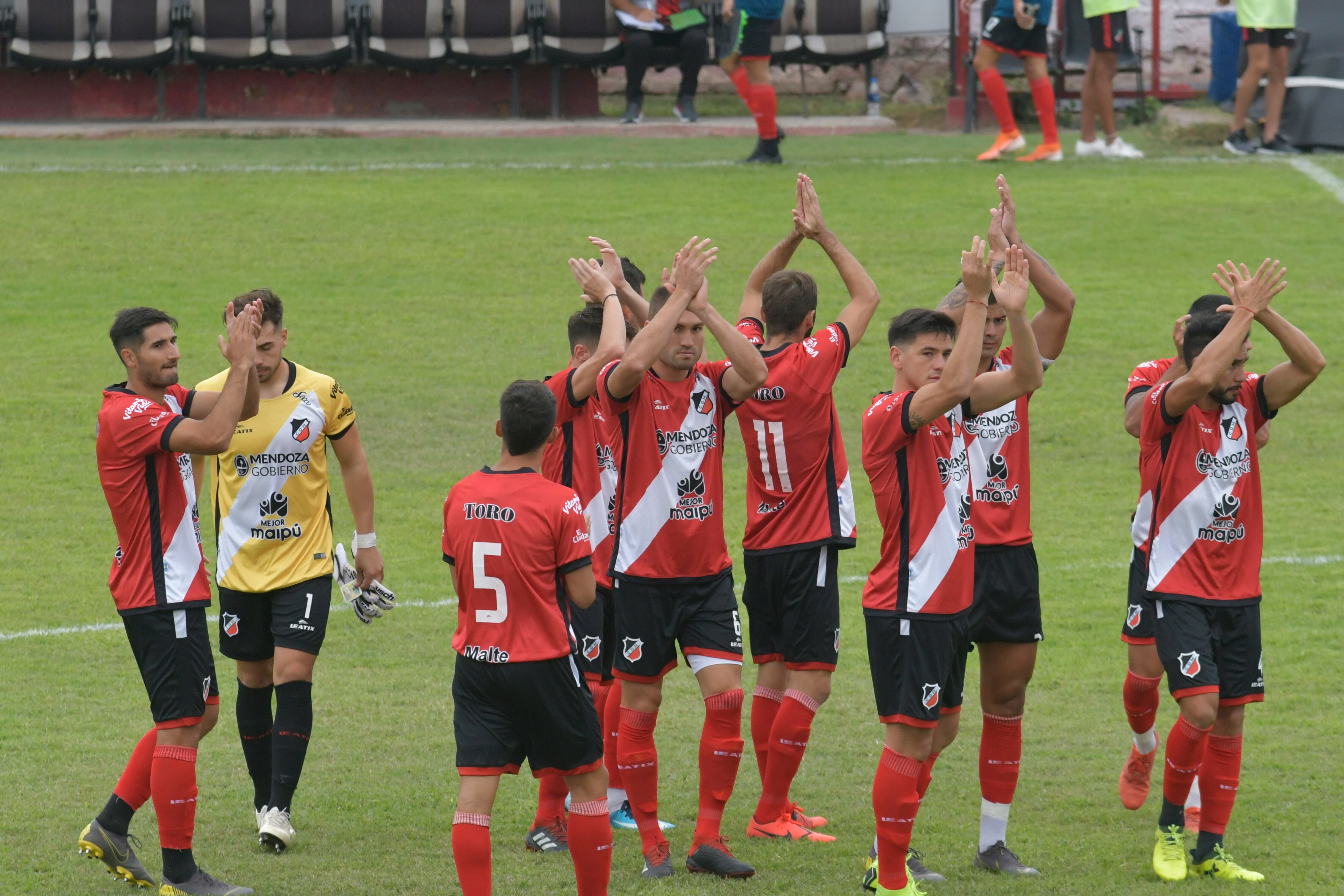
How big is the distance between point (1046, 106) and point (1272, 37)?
8.97 feet

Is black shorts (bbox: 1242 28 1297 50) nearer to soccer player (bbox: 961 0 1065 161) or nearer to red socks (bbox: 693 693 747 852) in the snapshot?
soccer player (bbox: 961 0 1065 161)

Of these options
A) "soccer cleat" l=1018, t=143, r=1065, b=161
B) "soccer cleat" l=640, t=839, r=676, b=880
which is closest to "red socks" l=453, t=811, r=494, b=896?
"soccer cleat" l=640, t=839, r=676, b=880

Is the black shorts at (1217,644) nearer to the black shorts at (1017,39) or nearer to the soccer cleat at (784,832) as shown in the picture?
the soccer cleat at (784,832)

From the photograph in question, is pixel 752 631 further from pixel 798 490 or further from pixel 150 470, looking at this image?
pixel 150 470

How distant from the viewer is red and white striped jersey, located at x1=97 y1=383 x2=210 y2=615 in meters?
5.54

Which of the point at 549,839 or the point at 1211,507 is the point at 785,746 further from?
the point at 1211,507

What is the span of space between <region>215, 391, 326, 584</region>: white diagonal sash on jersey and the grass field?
3.71 ft

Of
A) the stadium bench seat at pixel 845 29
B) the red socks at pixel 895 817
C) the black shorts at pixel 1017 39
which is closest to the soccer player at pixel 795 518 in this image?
the red socks at pixel 895 817

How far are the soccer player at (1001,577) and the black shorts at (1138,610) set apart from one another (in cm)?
54

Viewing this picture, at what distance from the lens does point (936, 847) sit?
614 cm

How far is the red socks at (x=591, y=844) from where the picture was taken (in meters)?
5.11

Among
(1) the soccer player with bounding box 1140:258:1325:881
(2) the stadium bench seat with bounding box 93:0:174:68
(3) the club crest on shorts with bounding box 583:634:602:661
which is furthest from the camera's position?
(2) the stadium bench seat with bounding box 93:0:174:68

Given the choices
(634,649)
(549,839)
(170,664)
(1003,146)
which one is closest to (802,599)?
(634,649)

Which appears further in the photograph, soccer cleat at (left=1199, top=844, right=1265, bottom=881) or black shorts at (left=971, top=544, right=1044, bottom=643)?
black shorts at (left=971, top=544, right=1044, bottom=643)
